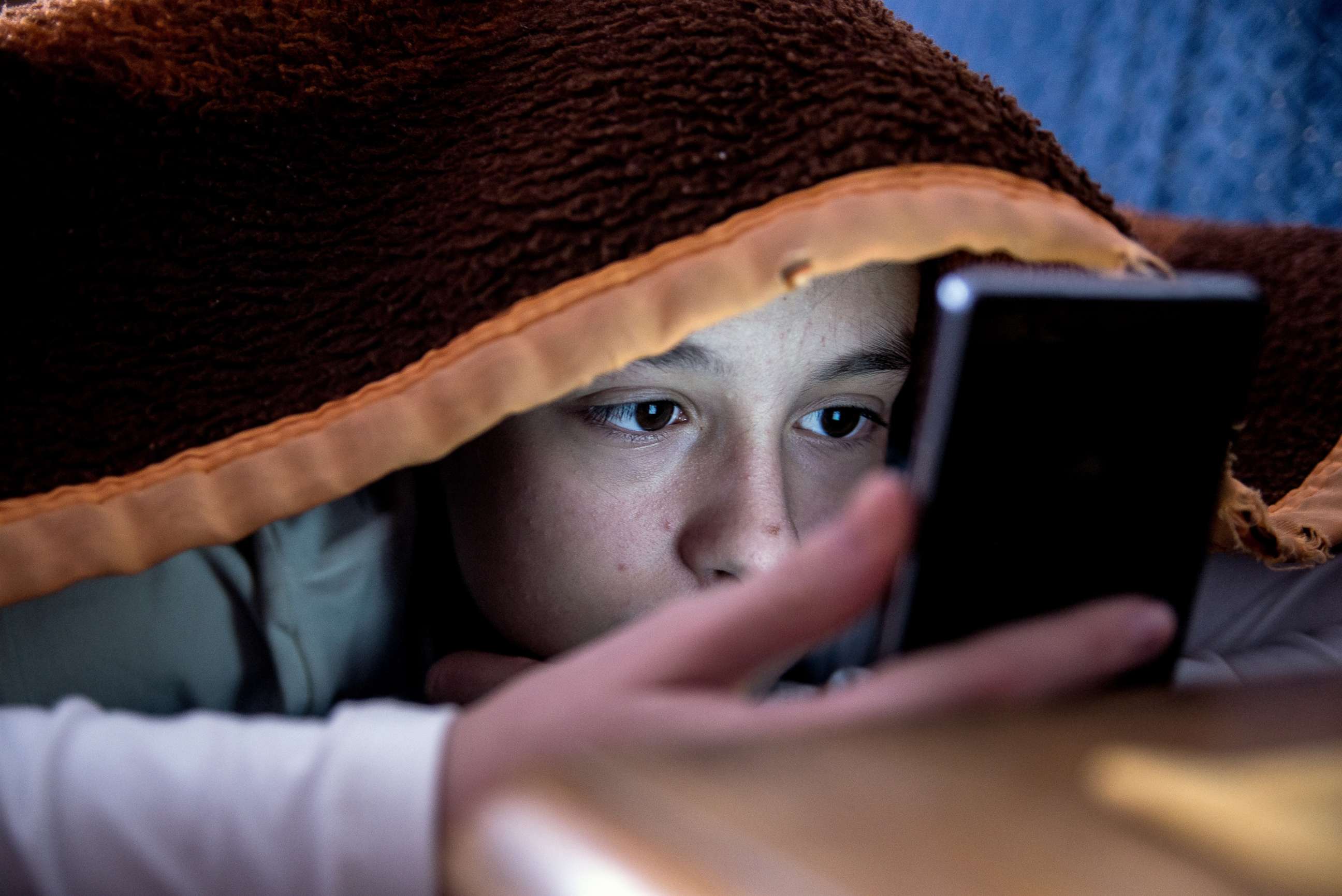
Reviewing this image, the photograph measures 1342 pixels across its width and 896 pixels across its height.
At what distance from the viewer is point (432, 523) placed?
616mm

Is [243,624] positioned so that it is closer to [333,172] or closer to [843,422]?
[333,172]

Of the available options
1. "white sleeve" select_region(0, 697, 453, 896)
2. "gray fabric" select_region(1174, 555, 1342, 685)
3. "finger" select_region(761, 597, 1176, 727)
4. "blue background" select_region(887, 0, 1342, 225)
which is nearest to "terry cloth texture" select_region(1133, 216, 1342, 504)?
"gray fabric" select_region(1174, 555, 1342, 685)

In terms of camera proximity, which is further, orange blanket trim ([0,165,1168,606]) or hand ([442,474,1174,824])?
orange blanket trim ([0,165,1168,606])

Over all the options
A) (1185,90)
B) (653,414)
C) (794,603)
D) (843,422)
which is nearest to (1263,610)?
(843,422)

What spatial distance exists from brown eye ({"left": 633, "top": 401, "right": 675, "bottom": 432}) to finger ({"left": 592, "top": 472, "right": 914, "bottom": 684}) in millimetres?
277

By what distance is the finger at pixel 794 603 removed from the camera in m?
0.24

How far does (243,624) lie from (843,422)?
0.34 meters

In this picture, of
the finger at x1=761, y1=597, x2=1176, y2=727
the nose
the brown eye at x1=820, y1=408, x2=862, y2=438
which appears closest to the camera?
the finger at x1=761, y1=597, x2=1176, y2=727

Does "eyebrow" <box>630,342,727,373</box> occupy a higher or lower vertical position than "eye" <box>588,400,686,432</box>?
higher

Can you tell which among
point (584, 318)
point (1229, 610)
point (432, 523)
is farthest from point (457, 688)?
point (1229, 610)

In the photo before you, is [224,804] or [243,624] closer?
[224,804]

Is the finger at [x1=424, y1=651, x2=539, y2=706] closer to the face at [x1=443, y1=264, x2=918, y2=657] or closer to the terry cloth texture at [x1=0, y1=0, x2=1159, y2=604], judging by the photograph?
the face at [x1=443, y1=264, x2=918, y2=657]

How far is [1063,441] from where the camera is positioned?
11.4 inches

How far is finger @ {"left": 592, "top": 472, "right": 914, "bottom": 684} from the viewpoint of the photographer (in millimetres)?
243
